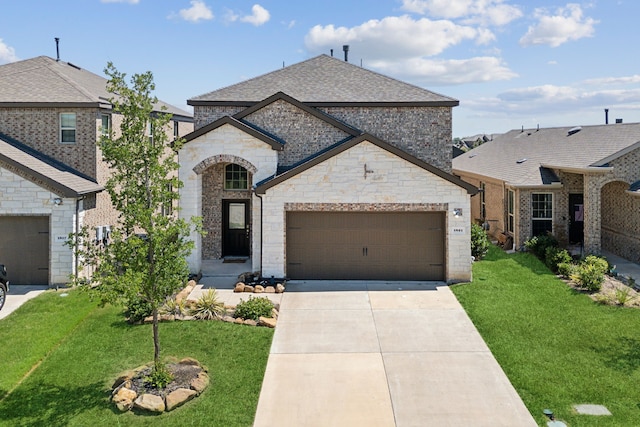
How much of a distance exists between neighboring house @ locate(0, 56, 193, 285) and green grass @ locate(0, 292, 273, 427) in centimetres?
303

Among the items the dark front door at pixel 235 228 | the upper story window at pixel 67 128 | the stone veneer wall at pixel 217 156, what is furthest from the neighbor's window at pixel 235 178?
the upper story window at pixel 67 128

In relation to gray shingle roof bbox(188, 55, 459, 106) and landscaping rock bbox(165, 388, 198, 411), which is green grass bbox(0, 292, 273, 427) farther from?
gray shingle roof bbox(188, 55, 459, 106)

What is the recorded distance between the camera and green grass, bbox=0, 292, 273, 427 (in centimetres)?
855

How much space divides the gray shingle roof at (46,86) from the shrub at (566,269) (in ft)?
55.5

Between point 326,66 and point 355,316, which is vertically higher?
point 326,66

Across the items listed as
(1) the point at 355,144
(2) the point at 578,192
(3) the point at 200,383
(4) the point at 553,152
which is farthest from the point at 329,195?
(4) the point at 553,152

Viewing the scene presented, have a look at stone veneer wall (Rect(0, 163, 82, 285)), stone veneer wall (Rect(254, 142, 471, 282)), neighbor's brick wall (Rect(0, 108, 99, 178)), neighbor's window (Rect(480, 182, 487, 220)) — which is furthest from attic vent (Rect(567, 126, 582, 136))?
stone veneer wall (Rect(0, 163, 82, 285))

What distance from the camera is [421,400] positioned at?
9.08 metres

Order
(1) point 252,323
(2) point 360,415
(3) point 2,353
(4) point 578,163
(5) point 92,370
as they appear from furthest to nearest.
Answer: (4) point 578,163 < (1) point 252,323 < (3) point 2,353 < (5) point 92,370 < (2) point 360,415

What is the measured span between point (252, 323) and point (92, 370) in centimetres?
389

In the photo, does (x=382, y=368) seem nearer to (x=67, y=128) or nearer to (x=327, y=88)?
(x=327, y=88)

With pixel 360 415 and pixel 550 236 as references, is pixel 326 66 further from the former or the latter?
pixel 360 415

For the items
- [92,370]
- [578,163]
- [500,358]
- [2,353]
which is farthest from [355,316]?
[578,163]

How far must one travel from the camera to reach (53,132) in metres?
18.4
